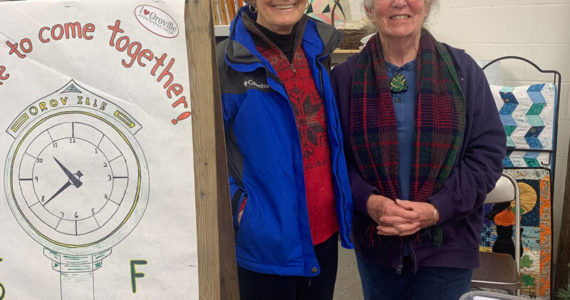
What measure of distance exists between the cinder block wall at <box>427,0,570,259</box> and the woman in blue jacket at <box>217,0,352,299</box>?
1.59 m

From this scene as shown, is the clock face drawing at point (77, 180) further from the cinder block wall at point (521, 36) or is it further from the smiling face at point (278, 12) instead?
the cinder block wall at point (521, 36)

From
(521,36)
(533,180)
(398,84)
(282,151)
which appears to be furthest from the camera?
(521,36)

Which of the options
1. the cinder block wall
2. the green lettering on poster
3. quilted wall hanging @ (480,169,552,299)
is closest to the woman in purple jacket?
the green lettering on poster

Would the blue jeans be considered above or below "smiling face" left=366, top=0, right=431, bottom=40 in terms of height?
below

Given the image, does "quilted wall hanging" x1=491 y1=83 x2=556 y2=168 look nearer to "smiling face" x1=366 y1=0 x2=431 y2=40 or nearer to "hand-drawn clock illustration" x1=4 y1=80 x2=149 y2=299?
"smiling face" x1=366 y1=0 x2=431 y2=40

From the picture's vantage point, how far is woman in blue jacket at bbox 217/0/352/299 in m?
1.26

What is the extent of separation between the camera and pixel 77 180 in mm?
1101

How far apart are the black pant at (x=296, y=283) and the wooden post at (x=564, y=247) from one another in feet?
5.03

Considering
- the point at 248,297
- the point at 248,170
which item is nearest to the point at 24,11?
the point at 248,170

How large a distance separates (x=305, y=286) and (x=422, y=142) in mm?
531

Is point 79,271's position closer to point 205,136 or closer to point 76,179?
point 76,179

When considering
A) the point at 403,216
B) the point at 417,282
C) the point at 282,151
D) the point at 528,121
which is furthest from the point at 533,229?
the point at 282,151

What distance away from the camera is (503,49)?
2.74 metres

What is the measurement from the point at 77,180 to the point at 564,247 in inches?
90.6
